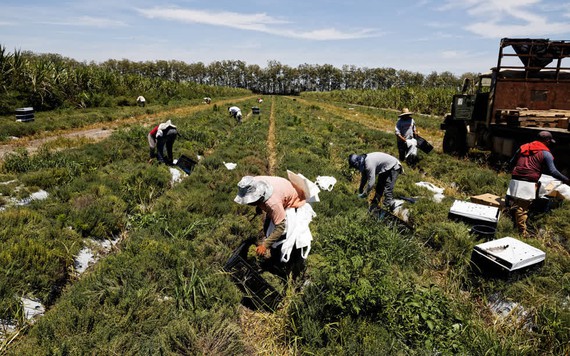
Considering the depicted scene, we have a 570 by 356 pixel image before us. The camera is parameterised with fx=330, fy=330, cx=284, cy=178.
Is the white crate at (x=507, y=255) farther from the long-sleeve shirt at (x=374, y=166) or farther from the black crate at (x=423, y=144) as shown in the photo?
the black crate at (x=423, y=144)

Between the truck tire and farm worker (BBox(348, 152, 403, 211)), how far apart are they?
263 inches

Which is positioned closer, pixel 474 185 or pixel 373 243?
pixel 373 243

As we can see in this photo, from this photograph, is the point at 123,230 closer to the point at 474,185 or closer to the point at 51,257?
the point at 51,257

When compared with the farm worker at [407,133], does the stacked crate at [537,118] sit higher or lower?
higher

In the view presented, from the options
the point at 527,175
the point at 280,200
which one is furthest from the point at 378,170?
the point at 280,200

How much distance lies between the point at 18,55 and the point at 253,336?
23594 mm

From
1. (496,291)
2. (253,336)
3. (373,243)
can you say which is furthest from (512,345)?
(253,336)

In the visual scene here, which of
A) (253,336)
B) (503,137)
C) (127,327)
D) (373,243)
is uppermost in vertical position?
(503,137)

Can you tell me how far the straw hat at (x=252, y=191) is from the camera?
3.81 m

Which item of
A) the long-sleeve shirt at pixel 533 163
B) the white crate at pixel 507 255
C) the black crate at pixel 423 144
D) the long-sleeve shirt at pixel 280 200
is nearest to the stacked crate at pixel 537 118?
the black crate at pixel 423 144

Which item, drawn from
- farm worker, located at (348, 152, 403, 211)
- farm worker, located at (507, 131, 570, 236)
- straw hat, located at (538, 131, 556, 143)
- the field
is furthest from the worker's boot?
farm worker, located at (348, 152, 403, 211)

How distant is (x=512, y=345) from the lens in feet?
9.99

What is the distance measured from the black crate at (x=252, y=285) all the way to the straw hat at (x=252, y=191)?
2.34 ft

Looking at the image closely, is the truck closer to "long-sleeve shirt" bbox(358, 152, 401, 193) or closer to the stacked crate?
the stacked crate
